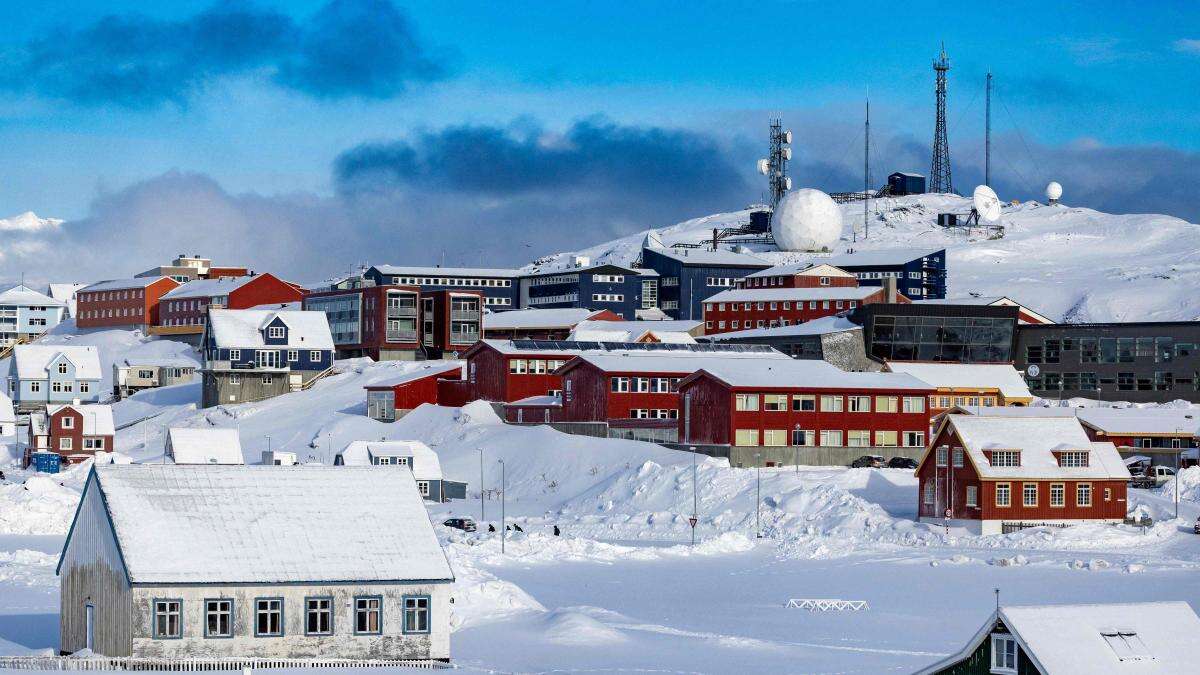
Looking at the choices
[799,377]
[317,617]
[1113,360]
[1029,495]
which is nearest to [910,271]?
[1113,360]

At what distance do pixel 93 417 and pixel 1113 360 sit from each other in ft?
203

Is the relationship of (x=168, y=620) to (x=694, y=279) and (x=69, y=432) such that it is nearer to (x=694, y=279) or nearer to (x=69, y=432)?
(x=69, y=432)

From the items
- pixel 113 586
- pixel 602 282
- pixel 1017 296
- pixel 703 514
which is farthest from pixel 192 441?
pixel 1017 296

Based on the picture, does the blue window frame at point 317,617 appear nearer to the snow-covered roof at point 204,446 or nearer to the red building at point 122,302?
the snow-covered roof at point 204,446

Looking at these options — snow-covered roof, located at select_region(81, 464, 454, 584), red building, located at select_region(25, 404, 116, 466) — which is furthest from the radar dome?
snow-covered roof, located at select_region(81, 464, 454, 584)

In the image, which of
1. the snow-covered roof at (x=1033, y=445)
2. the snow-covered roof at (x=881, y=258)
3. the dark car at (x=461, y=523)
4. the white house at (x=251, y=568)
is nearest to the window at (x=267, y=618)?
the white house at (x=251, y=568)

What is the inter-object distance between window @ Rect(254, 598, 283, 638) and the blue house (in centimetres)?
8422

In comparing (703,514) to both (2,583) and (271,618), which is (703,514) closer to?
(2,583)

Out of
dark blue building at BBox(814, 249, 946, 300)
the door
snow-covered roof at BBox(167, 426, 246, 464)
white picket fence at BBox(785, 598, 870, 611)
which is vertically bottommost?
white picket fence at BBox(785, 598, 870, 611)

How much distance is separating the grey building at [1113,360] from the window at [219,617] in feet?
278

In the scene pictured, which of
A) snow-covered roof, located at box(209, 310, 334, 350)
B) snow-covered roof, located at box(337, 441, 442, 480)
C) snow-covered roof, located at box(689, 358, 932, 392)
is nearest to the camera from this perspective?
snow-covered roof, located at box(337, 441, 442, 480)

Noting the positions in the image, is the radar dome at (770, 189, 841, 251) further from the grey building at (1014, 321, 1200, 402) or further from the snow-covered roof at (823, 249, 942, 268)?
the grey building at (1014, 321, 1200, 402)

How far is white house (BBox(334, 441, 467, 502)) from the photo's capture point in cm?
8162

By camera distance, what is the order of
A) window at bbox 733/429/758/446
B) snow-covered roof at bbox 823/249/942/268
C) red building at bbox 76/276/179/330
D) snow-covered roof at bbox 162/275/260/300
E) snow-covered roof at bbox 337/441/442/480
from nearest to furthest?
snow-covered roof at bbox 337/441/442/480, window at bbox 733/429/758/446, snow-covered roof at bbox 162/275/260/300, snow-covered roof at bbox 823/249/942/268, red building at bbox 76/276/179/330
